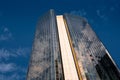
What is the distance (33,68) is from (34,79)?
887 cm

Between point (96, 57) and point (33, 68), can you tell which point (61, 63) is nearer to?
point (33, 68)

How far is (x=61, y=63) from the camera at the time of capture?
257ft

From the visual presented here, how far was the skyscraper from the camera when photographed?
245 feet

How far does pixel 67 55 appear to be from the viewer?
8562cm

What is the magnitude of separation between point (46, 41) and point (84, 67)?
27.5 metres

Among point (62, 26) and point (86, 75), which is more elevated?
point (62, 26)

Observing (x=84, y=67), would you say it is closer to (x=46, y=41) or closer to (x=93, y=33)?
(x=46, y=41)

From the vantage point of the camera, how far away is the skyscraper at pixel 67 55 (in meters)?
74.6

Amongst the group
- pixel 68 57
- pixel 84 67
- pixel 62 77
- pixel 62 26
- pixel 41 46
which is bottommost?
pixel 62 77

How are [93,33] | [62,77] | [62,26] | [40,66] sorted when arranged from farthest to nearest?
[93,33] < [62,26] < [40,66] < [62,77]

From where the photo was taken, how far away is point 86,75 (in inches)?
2852

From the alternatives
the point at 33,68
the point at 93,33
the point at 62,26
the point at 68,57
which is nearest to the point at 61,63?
the point at 68,57

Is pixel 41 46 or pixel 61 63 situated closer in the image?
pixel 61 63

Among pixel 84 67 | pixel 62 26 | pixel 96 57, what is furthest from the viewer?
pixel 62 26
